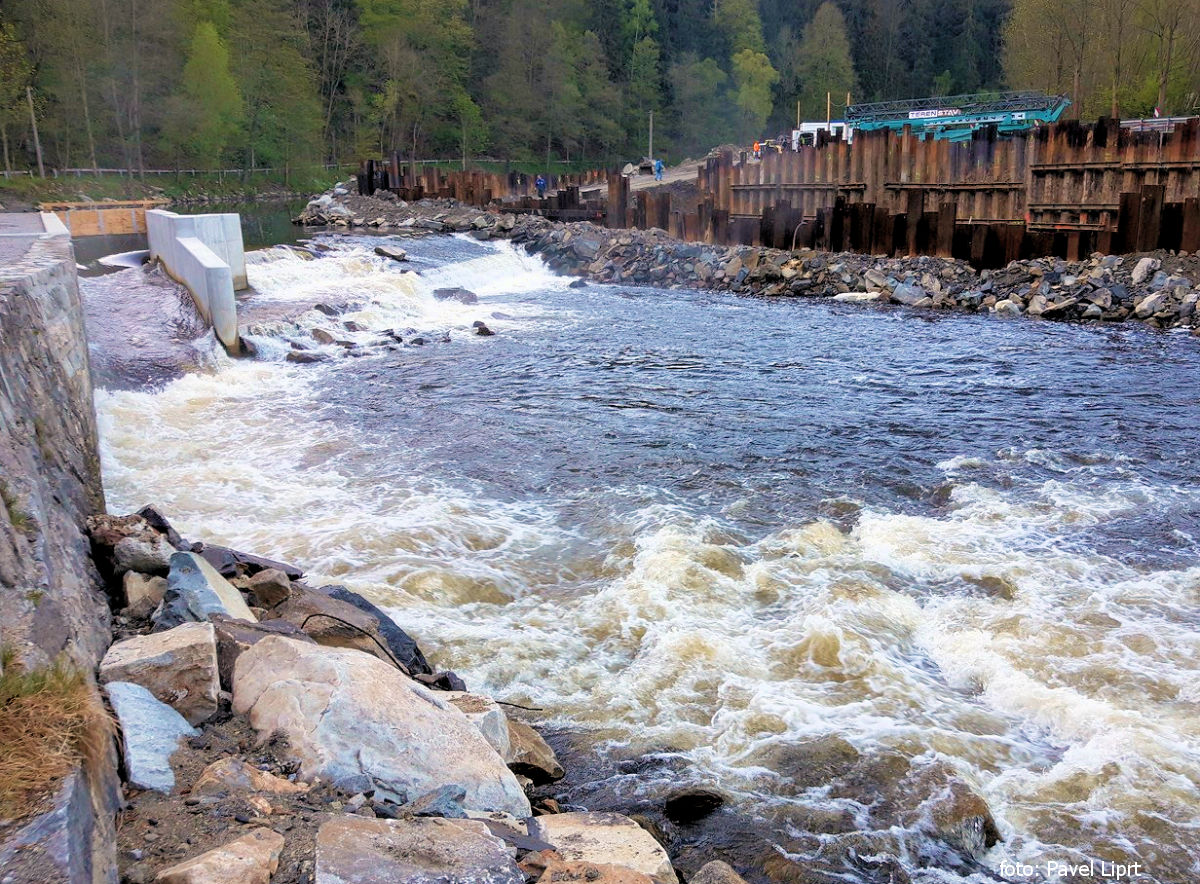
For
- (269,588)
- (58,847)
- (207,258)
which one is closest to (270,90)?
(207,258)

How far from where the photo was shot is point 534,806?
4824 mm

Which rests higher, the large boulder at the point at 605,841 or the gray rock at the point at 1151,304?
the gray rock at the point at 1151,304

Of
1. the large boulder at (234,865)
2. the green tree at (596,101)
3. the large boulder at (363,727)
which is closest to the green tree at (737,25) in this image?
the green tree at (596,101)

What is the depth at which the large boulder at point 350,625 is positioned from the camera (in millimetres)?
6012

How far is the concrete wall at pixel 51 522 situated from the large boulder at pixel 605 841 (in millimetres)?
1730

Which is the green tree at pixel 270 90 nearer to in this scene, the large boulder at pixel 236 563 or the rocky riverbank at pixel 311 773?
the large boulder at pixel 236 563

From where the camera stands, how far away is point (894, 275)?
2302 cm

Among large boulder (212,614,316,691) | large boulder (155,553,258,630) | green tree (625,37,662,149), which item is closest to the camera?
large boulder (212,614,316,691)

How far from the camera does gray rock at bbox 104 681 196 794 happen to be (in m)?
Result: 3.66

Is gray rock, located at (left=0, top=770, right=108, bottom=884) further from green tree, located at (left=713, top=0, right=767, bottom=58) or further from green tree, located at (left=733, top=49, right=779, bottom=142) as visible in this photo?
green tree, located at (left=713, top=0, right=767, bottom=58)

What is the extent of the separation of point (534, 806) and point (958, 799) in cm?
223

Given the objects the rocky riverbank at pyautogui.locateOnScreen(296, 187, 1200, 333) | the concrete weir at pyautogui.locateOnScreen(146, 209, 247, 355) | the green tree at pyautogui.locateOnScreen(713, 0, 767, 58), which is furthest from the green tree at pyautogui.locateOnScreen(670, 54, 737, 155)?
the concrete weir at pyautogui.locateOnScreen(146, 209, 247, 355)

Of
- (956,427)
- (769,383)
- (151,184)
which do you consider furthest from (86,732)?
(151,184)

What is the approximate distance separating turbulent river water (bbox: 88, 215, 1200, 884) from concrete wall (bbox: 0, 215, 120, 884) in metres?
1.78
